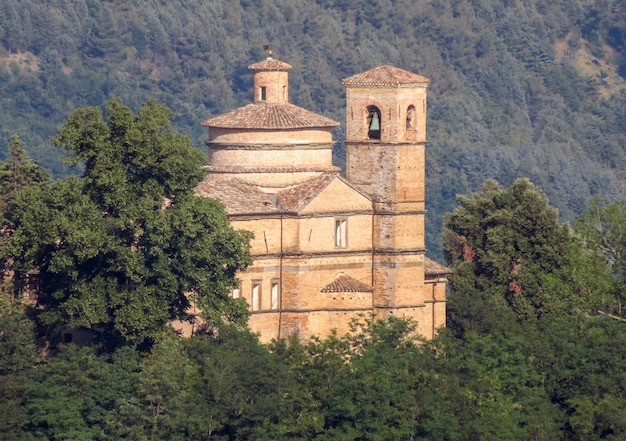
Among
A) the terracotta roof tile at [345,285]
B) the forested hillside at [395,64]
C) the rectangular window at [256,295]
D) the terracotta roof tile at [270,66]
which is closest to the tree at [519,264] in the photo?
the terracotta roof tile at [345,285]

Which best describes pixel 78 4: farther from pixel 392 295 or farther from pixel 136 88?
pixel 392 295

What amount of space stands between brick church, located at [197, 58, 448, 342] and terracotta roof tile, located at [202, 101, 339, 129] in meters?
0.03

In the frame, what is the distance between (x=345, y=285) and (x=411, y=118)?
5.04 metres

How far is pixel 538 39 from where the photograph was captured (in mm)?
157500

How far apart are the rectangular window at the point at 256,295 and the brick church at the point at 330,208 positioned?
26 mm

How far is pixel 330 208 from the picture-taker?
6009 centimetres

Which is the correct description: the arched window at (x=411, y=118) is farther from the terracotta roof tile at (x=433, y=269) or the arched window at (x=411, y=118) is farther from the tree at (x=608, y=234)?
the tree at (x=608, y=234)

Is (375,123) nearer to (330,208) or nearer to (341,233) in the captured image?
(330,208)

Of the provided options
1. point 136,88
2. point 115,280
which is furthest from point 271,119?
point 136,88

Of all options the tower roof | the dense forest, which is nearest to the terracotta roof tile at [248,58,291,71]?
the tower roof

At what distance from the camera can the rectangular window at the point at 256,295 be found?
195ft

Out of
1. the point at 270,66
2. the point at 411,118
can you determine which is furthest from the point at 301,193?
the point at 270,66

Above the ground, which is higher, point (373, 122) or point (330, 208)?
point (373, 122)

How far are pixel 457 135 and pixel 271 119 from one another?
259ft
